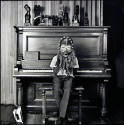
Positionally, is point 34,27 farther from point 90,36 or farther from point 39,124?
point 39,124

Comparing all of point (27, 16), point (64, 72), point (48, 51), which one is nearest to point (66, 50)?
point (64, 72)

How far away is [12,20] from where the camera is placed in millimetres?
5465

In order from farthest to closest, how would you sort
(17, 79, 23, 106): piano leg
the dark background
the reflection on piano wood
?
the dark background < (17, 79, 23, 106): piano leg < the reflection on piano wood

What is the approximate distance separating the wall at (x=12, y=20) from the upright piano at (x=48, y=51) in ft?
1.66

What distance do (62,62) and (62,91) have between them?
41 centimetres

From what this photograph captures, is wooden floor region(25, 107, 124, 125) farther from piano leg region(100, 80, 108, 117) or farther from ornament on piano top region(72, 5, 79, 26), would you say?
ornament on piano top region(72, 5, 79, 26)

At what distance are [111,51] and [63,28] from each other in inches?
47.3

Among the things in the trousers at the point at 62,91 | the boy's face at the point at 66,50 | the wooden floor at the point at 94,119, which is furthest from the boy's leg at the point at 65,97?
the boy's face at the point at 66,50

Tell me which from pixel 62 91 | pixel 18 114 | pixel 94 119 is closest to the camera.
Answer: pixel 18 114

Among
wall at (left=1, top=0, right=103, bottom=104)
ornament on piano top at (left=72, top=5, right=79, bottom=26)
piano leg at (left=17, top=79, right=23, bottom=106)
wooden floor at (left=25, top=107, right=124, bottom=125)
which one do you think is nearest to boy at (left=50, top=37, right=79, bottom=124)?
wooden floor at (left=25, top=107, right=124, bottom=125)

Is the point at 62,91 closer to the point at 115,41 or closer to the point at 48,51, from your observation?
the point at 48,51

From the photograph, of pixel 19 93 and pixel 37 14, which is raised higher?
pixel 37 14

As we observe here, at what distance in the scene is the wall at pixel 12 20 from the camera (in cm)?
528

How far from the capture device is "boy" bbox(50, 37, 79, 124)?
13.2 feet
